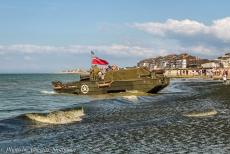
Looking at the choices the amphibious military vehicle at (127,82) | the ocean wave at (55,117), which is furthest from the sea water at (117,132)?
the amphibious military vehicle at (127,82)

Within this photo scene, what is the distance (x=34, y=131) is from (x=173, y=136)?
5.75 metres

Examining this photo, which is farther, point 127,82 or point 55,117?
point 127,82

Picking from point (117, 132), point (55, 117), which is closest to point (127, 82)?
point (55, 117)

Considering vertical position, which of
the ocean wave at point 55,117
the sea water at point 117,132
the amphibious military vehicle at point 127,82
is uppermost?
the amphibious military vehicle at point 127,82

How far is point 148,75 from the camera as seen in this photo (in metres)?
46.7

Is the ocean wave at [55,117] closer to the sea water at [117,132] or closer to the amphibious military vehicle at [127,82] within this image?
the sea water at [117,132]

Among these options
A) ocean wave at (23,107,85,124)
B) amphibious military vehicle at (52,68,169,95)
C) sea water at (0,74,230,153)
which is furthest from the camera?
A: amphibious military vehicle at (52,68,169,95)

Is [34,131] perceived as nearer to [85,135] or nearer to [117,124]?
[85,135]

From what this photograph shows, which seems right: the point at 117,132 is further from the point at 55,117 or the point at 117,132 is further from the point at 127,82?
the point at 127,82

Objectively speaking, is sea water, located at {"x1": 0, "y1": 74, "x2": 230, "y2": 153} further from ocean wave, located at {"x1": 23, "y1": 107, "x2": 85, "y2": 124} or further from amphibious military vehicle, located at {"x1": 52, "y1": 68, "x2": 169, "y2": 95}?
amphibious military vehicle, located at {"x1": 52, "y1": 68, "x2": 169, "y2": 95}

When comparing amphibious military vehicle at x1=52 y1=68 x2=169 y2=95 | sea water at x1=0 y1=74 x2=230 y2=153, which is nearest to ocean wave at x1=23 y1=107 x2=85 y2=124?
sea water at x1=0 y1=74 x2=230 y2=153

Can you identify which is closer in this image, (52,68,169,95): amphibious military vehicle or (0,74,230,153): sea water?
(0,74,230,153): sea water

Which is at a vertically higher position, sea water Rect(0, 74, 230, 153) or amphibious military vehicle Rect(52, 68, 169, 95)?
amphibious military vehicle Rect(52, 68, 169, 95)

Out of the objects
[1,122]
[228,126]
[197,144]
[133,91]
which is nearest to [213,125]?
[228,126]
